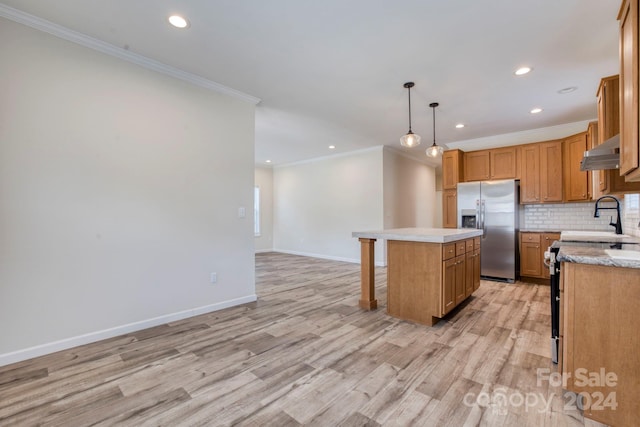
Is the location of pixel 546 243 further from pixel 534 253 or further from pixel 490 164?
pixel 490 164

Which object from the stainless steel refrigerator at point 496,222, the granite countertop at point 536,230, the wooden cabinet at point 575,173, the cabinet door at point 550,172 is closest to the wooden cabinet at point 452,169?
the stainless steel refrigerator at point 496,222

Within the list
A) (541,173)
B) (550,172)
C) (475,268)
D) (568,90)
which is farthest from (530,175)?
(475,268)

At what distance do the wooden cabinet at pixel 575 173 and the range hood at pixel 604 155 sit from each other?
260cm

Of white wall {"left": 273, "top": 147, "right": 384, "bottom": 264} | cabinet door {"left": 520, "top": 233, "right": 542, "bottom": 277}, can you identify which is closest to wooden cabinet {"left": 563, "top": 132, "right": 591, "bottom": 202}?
cabinet door {"left": 520, "top": 233, "right": 542, "bottom": 277}

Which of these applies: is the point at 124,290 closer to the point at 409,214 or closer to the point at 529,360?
the point at 529,360

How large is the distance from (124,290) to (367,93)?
3500 mm

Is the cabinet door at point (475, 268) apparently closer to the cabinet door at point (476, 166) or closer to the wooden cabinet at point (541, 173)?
the wooden cabinet at point (541, 173)

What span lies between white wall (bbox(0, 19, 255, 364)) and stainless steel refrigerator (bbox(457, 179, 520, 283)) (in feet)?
13.7

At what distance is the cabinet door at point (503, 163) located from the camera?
511 cm

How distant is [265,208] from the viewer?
28.9 feet

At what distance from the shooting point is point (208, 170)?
3359 millimetres

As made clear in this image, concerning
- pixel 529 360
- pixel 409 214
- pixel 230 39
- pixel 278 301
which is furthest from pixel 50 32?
pixel 409 214

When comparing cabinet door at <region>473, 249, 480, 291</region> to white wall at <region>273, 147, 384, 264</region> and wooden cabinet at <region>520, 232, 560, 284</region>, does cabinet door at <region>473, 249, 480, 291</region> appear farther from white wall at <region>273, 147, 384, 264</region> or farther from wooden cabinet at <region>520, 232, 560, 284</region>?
white wall at <region>273, 147, 384, 264</region>

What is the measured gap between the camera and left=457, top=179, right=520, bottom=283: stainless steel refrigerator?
15.8ft
